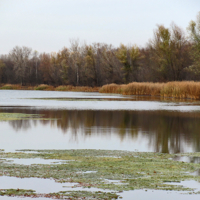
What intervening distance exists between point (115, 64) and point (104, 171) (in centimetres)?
6581

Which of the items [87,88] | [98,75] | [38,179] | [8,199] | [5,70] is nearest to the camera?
[8,199]

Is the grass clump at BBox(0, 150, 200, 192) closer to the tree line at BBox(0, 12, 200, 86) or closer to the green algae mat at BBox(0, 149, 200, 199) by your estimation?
the green algae mat at BBox(0, 149, 200, 199)

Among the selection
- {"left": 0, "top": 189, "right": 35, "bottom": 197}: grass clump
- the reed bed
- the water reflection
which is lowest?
{"left": 0, "top": 189, "right": 35, "bottom": 197}: grass clump

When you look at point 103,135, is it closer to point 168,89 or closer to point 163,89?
point 168,89

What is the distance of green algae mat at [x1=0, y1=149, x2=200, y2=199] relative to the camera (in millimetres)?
5406

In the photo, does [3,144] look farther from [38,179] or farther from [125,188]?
[125,188]

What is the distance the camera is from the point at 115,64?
71625mm

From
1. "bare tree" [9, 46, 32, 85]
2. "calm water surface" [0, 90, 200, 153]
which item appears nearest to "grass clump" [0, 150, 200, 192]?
"calm water surface" [0, 90, 200, 153]

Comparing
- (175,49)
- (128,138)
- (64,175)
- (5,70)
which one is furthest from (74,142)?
(5,70)

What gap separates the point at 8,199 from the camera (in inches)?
191

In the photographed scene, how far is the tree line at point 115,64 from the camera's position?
5619 cm

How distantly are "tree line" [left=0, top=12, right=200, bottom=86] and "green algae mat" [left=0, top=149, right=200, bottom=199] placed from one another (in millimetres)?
38229

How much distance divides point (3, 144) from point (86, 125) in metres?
5.13

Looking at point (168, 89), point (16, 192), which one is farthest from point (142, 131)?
point (168, 89)
